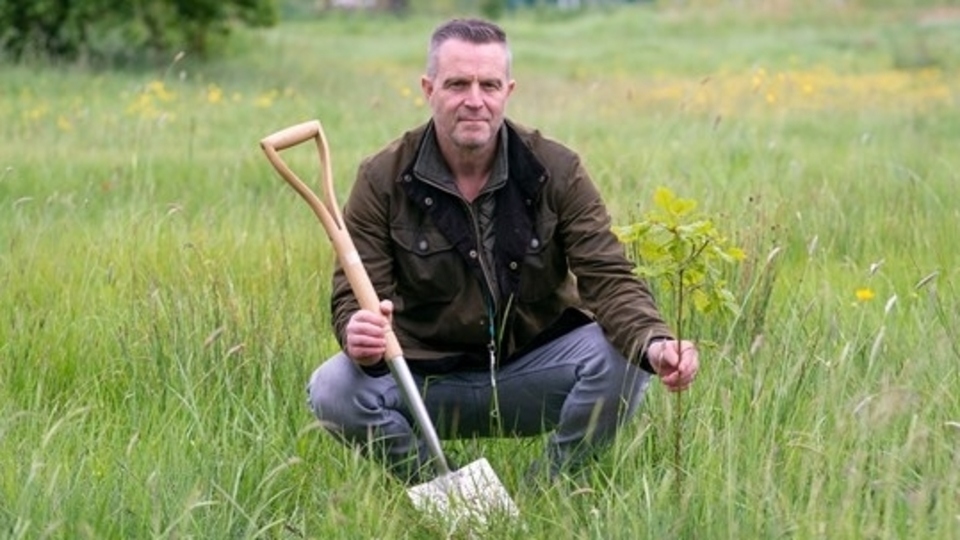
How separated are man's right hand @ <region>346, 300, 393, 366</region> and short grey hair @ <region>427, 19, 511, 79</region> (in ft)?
2.30

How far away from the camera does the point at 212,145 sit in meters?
10.2

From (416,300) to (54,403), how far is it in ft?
3.26

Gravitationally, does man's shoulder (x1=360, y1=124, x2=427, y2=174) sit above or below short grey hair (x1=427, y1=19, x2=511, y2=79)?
below

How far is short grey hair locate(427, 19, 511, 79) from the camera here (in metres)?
4.26

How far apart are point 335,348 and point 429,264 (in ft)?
2.78

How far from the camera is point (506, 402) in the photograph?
14.2 ft

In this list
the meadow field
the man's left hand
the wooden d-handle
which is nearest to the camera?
the meadow field

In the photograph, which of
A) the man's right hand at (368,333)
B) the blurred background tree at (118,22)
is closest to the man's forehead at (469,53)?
the man's right hand at (368,333)

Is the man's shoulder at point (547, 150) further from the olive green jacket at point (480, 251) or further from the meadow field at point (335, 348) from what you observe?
the meadow field at point (335, 348)

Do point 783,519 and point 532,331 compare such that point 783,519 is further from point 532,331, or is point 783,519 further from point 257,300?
point 257,300

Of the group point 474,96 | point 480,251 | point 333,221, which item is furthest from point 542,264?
point 333,221

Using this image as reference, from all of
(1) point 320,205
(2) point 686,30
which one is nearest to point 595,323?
(1) point 320,205

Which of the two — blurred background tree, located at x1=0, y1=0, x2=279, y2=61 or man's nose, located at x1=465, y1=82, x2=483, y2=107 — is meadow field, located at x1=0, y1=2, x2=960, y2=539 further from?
blurred background tree, located at x1=0, y1=0, x2=279, y2=61

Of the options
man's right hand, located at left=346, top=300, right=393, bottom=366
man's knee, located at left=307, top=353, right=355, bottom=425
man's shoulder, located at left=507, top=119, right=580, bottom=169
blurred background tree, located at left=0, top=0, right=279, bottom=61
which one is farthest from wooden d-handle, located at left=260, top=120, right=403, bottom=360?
blurred background tree, located at left=0, top=0, right=279, bottom=61
